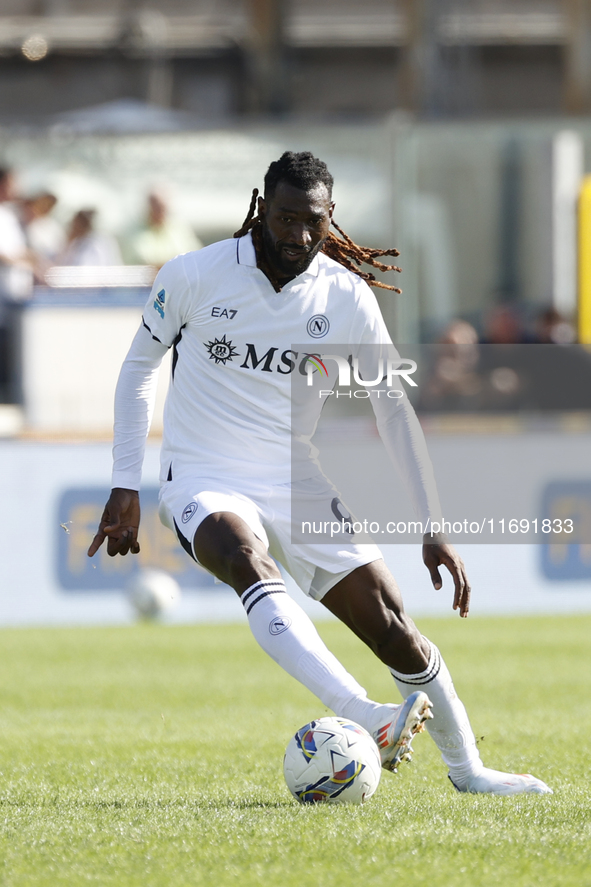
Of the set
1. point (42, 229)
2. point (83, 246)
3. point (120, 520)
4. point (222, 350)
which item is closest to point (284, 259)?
point (222, 350)

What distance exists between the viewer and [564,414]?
484 inches

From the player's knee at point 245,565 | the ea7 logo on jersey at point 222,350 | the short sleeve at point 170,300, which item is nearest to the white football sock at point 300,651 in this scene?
the player's knee at point 245,565

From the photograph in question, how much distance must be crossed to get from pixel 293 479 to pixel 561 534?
25.3 feet

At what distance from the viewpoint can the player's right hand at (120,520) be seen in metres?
4.89

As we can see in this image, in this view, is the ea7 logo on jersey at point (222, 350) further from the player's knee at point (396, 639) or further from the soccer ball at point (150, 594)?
the soccer ball at point (150, 594)

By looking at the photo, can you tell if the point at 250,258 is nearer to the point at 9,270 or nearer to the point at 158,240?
the point at 9,270

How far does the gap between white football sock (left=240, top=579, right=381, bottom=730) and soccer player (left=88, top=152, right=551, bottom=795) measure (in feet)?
0.28

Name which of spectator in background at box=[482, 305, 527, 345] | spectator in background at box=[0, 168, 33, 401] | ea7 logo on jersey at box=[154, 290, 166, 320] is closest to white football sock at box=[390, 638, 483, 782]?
ea7 logo on jersey at box=[154, 290, 166, 320]

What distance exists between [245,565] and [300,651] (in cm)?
33

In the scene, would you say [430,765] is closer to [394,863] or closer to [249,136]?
[394,863]

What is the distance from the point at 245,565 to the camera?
4609 mm

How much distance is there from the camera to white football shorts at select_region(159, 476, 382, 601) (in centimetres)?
478

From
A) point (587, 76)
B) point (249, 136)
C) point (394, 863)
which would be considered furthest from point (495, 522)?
point (587, 76)

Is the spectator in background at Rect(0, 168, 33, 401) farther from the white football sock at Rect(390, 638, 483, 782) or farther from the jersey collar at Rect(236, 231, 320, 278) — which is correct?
the white football sock at Rect(390, 638, 483, 782)
